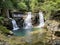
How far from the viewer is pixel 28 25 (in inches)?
1412

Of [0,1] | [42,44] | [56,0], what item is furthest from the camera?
[0,1]

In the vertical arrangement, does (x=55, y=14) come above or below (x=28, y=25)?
above

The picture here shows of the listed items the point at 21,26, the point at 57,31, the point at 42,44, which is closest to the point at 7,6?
the point at 21,26

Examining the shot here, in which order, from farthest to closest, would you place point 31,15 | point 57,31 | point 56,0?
point 31,15 → point 56,0 → point 57,31

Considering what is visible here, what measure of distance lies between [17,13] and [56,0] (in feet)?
50.0

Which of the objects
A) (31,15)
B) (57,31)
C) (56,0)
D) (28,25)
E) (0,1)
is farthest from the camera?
(31,15)

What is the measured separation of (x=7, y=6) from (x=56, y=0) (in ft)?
31.4

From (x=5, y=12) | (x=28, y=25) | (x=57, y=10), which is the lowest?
(x=28, y=25)

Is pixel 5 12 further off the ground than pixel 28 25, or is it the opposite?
pixel 5 12

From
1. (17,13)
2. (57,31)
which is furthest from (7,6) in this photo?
(57,31)

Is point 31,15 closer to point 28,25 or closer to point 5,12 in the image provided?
point 28,25

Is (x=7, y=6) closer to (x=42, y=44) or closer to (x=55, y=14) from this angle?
(x=55, y=14)

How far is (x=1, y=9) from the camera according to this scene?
3161 centimetres

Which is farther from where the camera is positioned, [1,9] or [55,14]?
[1,9]
